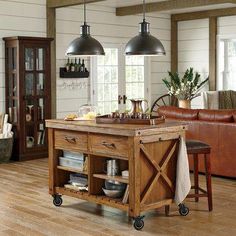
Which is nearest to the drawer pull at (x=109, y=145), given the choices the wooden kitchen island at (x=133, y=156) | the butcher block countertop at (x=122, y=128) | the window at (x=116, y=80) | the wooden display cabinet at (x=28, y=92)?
the wooden kitchen island at (x=133, y=156)

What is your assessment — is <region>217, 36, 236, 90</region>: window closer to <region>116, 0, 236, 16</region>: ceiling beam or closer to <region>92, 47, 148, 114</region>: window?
<region>92, 47, 148, 114</region>: window

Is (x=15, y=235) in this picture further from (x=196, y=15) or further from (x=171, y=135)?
(x=196, y=15)

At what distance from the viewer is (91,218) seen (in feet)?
16.0

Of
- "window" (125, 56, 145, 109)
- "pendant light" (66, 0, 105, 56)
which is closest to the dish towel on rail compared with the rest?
"pendant light" (66, 0, 105, 56)

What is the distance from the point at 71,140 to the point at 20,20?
397 cm

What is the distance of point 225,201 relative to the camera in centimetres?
545

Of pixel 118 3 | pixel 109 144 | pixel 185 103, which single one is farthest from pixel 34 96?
pixel 109 144

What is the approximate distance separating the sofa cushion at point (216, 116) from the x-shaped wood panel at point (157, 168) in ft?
5.94

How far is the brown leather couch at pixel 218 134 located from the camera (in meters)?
6.38

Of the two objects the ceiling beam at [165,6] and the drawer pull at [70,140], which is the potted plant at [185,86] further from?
the drawer pull at [70,140]

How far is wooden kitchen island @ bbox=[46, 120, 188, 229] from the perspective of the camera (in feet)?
14.7

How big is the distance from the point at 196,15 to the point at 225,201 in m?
6.02

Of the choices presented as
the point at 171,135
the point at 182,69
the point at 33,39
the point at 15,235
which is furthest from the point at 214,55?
the point at 15,235

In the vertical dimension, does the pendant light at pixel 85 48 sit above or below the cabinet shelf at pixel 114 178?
above
